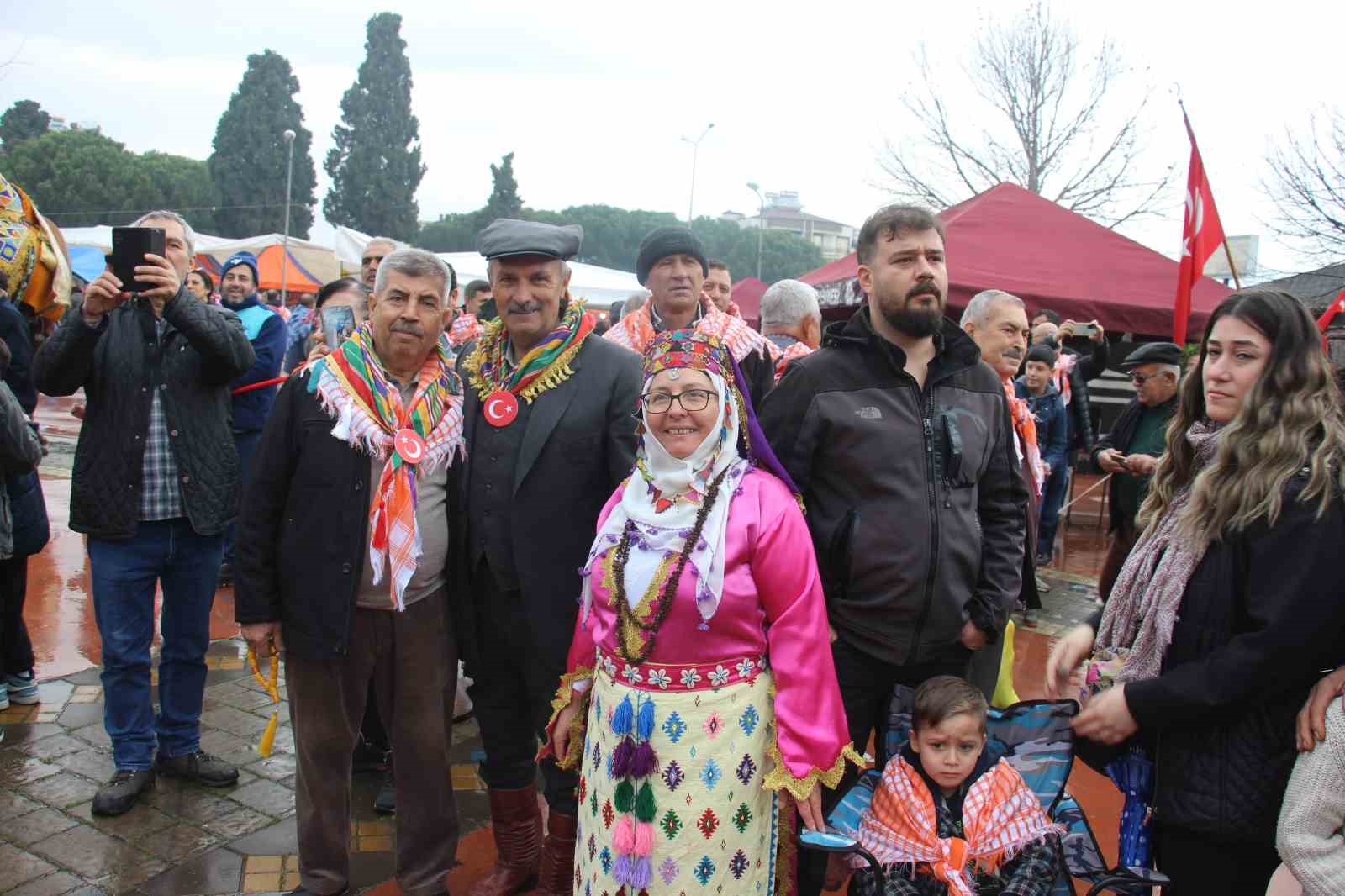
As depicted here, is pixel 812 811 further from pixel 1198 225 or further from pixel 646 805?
pixel 1198 225

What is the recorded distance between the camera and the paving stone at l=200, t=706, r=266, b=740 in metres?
4.54

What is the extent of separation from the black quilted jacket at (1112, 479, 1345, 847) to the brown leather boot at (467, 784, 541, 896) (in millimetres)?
2024

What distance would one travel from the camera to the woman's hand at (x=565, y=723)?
9.37 ft

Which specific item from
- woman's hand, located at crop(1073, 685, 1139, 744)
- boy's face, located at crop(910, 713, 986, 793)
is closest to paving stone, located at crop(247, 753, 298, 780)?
boy's face, located at crop(910, 713, 986, 793)

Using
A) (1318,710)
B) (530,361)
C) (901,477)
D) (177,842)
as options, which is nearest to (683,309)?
(530,361)

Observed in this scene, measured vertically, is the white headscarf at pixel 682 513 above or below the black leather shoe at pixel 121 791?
above

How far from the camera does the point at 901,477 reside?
2846 millimetres

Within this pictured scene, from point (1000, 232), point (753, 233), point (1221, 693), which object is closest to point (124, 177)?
point (753, 233)

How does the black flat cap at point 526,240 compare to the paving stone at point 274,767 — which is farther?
the paving stone at point 274,767

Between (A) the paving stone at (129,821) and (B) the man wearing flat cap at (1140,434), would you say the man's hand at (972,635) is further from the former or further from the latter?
(A) the paving stone at (129,821)

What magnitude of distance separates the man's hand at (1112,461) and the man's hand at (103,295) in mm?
4792

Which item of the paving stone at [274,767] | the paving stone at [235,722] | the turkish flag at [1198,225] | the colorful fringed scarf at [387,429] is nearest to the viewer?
the colorful fringed scarf at [387,429]

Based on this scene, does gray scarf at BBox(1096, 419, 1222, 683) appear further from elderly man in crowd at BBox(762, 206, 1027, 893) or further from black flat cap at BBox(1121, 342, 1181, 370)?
black flat cap at BBox(1121, 342, 1181, 370)

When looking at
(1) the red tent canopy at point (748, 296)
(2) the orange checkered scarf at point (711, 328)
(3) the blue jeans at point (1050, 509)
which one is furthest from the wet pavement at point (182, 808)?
(1) the red tent canopy at point (748, 296)
